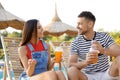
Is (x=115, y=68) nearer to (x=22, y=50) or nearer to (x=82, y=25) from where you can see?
(x=82, y=25)

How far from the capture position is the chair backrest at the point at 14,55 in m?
4.11

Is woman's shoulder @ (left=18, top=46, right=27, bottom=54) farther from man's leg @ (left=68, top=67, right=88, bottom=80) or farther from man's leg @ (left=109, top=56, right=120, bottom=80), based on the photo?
man's leg @ (left=109, top=56, right=120, bottom=80)

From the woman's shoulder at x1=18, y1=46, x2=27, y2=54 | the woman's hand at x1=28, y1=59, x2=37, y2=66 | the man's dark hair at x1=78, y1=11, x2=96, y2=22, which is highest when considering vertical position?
the man's dark hair at x1=78, y1=11, x2=96, y2=22

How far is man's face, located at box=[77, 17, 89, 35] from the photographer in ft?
11.4

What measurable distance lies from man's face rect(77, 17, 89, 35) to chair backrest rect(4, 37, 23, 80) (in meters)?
1.18

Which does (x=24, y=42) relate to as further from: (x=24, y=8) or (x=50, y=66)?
(x=24, y=8)

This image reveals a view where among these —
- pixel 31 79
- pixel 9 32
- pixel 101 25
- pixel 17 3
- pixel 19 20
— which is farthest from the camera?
pixel 101 25

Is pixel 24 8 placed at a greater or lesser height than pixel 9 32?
greater

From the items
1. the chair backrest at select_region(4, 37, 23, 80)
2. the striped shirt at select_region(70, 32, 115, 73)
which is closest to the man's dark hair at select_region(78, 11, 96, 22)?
the striped shirt at select_region(70, 32, 115, 73)

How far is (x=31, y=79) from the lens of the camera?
298 cm

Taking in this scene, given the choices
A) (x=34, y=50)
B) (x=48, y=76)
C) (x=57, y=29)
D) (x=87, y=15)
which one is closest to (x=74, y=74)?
(x=48, y=76)

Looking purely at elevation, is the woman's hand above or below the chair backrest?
above

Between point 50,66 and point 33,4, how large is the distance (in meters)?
25.5

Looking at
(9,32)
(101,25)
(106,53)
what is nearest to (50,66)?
(106,53)
